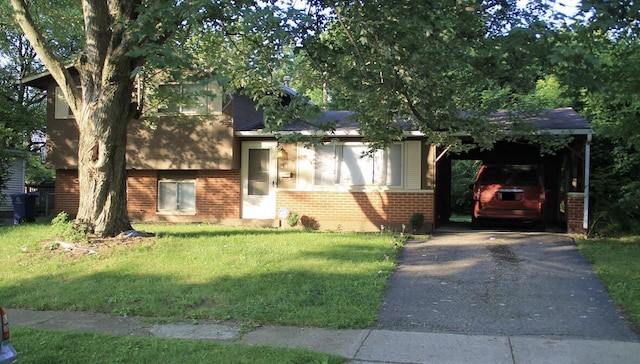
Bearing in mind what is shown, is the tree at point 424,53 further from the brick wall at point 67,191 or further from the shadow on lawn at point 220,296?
the brick wall at point 67,191

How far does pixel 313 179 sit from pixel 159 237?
16.9 feet

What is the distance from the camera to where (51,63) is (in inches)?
444

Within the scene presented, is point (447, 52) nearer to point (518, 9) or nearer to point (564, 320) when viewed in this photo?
point (518, 9)

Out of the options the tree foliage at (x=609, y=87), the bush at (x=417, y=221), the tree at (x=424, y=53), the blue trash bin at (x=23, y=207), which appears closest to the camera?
the tree foliage at (x=609, y=87)

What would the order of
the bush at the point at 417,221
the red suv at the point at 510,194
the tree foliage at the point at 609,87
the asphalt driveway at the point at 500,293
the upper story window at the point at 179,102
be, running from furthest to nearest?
the bush at the point at 417,221, the red suv at the point at 510,194, the upper story window at the point at 179,102, the asphalt driveway at the point at 500,293, the tree foliage at the point at 609,87

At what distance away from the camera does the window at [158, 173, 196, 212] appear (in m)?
16.9

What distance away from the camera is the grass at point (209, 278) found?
7.25 m

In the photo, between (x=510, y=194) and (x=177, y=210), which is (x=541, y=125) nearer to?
(x=510, y=194)

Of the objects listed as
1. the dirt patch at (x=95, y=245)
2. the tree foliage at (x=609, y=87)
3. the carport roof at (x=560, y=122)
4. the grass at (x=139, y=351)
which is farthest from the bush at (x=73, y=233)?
the carport roof at (x=560, y=122)

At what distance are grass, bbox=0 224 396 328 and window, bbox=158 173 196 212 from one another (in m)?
4.53

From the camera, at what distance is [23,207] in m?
17.5

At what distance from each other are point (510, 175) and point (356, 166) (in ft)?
13.8

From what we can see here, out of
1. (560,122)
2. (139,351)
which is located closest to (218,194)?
(560,122)

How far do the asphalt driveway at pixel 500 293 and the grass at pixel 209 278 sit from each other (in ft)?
1.55
